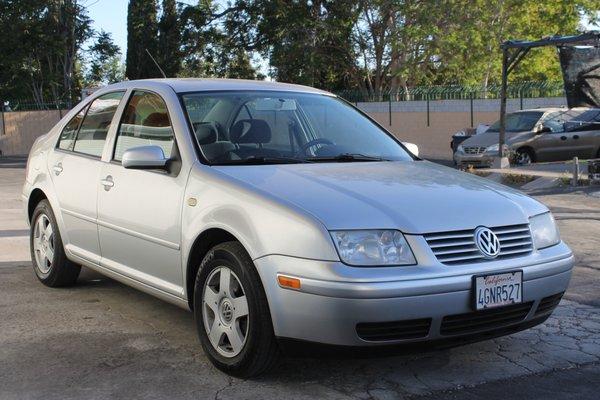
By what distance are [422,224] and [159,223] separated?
167cm

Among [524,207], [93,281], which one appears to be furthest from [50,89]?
[524,207]

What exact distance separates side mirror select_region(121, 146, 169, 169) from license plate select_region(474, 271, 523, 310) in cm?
198

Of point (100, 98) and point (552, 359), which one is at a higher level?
point (100, 98)

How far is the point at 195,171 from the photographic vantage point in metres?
4.41

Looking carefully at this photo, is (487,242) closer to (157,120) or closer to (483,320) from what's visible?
(483,320)

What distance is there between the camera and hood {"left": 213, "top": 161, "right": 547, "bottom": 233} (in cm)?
369

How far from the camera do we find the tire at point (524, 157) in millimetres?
18578

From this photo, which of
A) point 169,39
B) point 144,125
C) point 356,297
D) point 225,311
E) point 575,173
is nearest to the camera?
point 356,297

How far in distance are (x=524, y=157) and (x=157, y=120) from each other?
15.1m

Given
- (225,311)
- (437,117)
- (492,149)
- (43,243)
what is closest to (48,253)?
(43,243)

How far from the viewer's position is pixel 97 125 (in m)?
5.69

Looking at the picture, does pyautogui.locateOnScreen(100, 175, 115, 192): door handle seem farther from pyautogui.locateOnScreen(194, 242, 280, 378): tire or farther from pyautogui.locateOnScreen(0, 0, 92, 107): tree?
pyautogui.locateOnScreen(0, 0, 92, 107): tree

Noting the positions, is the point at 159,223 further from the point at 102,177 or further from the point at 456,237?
the point at 456,237

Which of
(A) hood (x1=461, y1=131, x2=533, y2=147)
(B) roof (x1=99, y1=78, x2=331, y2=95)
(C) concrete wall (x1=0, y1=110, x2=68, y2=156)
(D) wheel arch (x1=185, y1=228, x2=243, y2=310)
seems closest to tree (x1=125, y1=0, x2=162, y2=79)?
(C) concrete wall (x1=0, y1=110, x2=68, y2=156)
